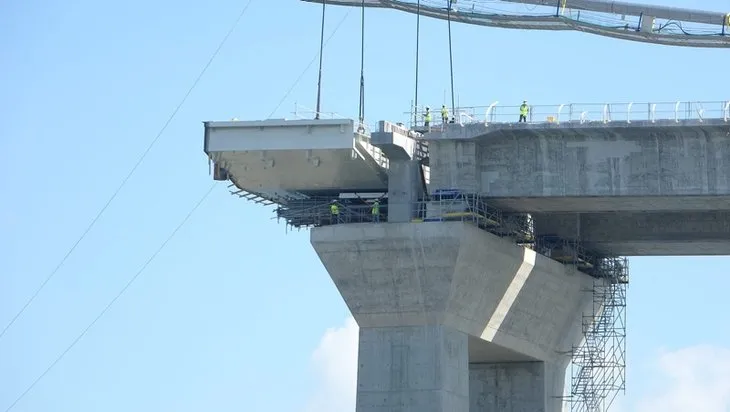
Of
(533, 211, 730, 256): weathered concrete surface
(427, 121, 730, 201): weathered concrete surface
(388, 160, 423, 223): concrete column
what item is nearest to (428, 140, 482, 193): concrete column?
(427, 121, 730, 201): weathered concrete surface

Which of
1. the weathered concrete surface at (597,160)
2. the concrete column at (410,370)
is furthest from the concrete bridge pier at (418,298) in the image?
the weathered concrete surface at (597,160)

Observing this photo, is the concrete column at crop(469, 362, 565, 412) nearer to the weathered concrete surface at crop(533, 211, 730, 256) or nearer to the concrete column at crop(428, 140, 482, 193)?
the weathered concrete surface at crop(533, 211, 730, 256)

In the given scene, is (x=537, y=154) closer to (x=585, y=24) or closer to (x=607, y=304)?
(x=585, y=24)

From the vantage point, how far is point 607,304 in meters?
89.4

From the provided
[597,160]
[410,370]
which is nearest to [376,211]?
[410,370]

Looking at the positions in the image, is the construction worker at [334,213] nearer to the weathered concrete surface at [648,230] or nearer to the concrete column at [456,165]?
the concrete column at [456,165]

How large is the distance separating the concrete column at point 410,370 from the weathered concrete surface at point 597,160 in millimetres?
6478

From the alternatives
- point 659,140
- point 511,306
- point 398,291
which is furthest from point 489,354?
point 659,140

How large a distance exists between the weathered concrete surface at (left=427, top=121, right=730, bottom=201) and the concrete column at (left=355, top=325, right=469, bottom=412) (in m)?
6.48

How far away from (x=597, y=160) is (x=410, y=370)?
11278mm

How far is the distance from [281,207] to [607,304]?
57.3ft

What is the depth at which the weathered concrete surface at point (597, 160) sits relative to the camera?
74375 millimetres

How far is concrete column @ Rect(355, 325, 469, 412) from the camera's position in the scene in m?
76.8

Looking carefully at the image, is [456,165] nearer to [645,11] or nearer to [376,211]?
[376,211]
